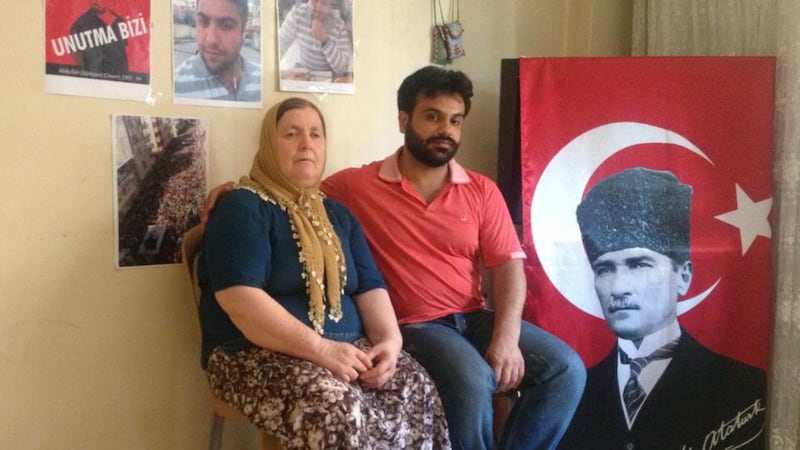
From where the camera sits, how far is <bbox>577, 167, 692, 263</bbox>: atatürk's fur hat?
211 cm

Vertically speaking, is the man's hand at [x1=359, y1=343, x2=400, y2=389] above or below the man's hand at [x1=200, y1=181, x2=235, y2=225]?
below

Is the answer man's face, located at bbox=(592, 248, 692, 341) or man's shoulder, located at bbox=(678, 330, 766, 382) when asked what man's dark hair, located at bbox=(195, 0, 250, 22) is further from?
man's shoulder, located at bbox=(678, 330, 766, 382)

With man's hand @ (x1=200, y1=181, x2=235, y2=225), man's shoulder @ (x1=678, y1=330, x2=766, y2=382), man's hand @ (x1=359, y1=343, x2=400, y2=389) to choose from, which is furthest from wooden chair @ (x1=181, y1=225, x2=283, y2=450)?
man's shoulder @ (x1=678, y1=330, x2=766, y2=382)

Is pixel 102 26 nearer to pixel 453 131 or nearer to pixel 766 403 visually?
pixel 453 131

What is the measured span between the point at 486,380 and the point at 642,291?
2.22 ft

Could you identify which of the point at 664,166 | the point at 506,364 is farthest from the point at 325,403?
the point at 664,166

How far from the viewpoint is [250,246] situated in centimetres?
156

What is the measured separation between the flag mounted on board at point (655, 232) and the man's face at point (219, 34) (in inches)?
35.1

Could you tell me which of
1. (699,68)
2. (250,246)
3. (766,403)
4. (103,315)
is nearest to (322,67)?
(250,246)

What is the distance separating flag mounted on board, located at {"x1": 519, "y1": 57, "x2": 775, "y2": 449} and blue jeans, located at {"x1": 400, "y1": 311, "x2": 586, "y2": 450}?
274 millimetres

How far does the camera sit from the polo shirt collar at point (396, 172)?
2.00m

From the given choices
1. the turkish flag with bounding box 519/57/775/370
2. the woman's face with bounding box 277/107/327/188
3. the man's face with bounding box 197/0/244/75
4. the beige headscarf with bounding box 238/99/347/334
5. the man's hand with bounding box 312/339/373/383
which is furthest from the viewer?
the turkish flag with bounding box 519/57/775/370

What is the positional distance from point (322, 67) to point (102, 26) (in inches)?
26.4

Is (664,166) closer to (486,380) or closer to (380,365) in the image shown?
(486,380)
